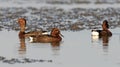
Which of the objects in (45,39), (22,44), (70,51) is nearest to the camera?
(70,51)

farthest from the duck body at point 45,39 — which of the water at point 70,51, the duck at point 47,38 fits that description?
the water at point 70,51

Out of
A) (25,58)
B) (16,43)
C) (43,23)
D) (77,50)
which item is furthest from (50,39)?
(43,23)

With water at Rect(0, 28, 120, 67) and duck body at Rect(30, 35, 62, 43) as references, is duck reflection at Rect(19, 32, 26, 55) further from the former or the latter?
duck body at Rect(30, 35, 62, 43)

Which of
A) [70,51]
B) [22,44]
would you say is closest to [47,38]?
[22,44]

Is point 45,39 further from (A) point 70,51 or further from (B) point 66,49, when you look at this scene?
(A) point 70,51

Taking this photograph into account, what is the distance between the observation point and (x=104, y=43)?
20453 millimetres

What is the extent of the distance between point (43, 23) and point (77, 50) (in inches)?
362

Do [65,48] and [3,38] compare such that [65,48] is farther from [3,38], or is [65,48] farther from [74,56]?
[3,38]

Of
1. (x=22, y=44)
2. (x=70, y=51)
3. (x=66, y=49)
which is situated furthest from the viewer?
(x=22, y=44)

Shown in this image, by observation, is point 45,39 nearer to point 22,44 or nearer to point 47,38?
point 47,38

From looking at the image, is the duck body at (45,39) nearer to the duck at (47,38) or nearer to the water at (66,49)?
the duck at (47,38)

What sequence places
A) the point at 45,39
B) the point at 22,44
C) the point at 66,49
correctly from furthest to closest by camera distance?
the point at 45,39 < the point at 22,44 < the point at 66,49

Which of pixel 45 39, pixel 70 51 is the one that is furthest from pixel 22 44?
pixel 70 51

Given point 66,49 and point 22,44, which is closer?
point 66,49
